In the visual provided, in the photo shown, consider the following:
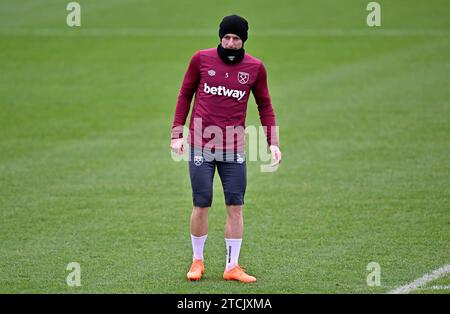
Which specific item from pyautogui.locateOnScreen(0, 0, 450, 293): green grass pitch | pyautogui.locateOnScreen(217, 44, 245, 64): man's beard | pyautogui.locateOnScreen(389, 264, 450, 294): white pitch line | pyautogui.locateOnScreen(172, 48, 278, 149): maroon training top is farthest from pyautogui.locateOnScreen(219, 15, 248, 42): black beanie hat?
pyautogui.locateOnScreen(389, 264, 450, 294): white pitch line

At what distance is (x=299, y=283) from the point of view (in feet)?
29.5

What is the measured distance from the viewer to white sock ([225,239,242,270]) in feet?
29.9

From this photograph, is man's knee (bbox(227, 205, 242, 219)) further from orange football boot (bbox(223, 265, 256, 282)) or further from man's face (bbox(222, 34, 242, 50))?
man's face (bbox(222, 34, 242, 50))

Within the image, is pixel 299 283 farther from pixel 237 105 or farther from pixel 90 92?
pixel 90 92

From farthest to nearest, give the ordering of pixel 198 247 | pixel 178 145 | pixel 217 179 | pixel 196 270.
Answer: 1. pixel 217 179
2. pixel 198 247
3. pixel 196 270
4. pixel 178 145

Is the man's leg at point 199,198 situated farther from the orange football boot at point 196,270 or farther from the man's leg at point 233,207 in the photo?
the man's leg at point 233,207

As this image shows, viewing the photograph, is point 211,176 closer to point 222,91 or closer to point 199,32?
point 222,91

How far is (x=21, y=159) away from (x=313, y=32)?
46.8ft

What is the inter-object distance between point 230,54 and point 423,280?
9.22ft

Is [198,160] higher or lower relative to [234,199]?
higher

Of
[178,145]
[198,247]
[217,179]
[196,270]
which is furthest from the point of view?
[217,179]

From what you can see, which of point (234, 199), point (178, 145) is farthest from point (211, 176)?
point (178, 145)

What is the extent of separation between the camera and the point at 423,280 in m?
8.95

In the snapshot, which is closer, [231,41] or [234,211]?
[231,41]
